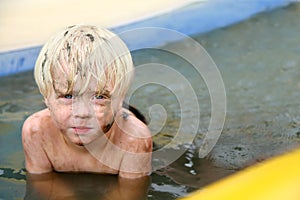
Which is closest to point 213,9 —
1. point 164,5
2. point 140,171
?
point 164,5

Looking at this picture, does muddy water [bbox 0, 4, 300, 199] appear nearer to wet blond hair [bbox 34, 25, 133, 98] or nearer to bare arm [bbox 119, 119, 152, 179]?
bare arm [bbox 119, 119, 152, 179]

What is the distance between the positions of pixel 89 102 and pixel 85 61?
108mm

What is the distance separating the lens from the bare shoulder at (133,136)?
216cm

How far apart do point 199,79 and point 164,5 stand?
2.75 feet

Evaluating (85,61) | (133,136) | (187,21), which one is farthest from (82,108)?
(187,21)

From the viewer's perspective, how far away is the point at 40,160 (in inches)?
87.6

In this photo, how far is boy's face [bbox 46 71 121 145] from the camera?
1949 millimetres

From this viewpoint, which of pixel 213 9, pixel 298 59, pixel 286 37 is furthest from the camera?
pixel 213 9

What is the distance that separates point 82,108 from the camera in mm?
1958

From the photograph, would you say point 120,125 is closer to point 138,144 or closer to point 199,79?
point 138,144

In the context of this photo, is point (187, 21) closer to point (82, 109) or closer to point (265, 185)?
point (82, 109)

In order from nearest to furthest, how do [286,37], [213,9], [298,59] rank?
[298,59]
[286,37]
[213,9]

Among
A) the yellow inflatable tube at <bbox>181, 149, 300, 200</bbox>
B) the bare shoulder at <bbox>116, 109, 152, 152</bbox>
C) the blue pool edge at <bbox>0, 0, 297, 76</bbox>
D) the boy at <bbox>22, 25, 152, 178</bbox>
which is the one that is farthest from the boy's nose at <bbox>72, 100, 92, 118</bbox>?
the blue pool edge at <bbox>0, 0, 297, 76</bbox>

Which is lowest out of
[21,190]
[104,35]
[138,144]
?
[21,190]
